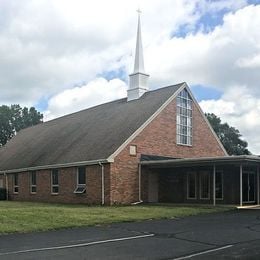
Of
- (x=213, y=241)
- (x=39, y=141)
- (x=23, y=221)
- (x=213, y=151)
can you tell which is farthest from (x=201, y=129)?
(x=213, y=241)

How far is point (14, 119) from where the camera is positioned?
6900cm

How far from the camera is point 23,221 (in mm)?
16391

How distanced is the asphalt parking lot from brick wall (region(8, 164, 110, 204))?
11.4 metres

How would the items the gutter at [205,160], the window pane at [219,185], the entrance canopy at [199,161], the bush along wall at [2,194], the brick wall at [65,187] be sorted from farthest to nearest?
the bush along wall at [2,194] < the window pane at [219,185] < the brick wall at [65,187] < the entrance canopy at [199,161] < the gutter at [205,160]

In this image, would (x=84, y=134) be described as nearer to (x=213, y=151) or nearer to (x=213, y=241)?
(x=213, y=151)

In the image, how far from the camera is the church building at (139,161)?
27.4m

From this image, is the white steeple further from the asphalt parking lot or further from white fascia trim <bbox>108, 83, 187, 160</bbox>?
the asphalt parking lot

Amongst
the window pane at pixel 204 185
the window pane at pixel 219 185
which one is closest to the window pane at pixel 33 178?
the window pane at pixel 204 185

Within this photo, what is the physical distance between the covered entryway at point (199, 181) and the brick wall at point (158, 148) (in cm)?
97

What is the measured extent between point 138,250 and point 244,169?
18.3 meters

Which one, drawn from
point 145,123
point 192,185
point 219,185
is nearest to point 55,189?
point 145,123

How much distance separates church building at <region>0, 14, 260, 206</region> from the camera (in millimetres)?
27391

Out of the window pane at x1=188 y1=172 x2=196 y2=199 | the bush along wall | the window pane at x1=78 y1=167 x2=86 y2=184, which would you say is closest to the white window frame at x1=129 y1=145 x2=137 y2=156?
the window pane at x1=78 y1=167 x2=86 y2=184

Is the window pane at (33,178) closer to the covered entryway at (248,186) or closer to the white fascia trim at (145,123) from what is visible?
the white fascia trim at (145,123)
